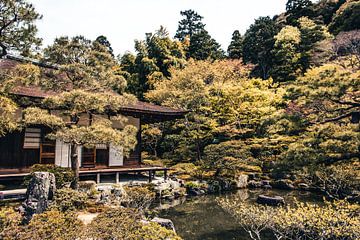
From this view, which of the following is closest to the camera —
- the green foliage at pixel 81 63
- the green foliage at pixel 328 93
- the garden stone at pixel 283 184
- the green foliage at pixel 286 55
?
the green foliage at pixel 328 93

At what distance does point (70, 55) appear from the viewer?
936 centimetres

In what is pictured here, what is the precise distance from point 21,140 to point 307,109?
10215 millimetres

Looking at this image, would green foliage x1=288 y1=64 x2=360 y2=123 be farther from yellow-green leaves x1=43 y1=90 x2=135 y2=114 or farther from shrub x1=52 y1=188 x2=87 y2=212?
shrub x1=52 y1=188 x2=87 y2=212

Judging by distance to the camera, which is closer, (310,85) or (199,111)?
(310,85)

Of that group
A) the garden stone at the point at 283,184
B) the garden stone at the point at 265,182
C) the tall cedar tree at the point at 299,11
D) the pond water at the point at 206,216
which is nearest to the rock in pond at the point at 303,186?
the garden stone at the point at 283,184

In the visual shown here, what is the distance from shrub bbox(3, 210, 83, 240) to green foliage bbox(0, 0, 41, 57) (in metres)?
5.40

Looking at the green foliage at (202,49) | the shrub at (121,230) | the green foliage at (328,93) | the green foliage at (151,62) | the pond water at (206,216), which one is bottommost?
the pond water at (206,216)

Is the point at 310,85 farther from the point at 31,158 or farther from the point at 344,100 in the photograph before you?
the point at 31,158

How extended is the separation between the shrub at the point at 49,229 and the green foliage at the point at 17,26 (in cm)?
540

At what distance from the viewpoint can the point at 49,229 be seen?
13.9ft

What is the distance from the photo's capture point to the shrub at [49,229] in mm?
4066

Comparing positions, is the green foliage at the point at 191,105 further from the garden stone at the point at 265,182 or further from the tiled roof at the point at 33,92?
the tiled roof at the point at 33,92

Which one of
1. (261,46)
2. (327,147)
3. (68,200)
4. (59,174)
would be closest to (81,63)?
(59,174)

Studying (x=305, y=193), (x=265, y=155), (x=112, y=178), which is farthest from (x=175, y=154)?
(x=305, y=193)
